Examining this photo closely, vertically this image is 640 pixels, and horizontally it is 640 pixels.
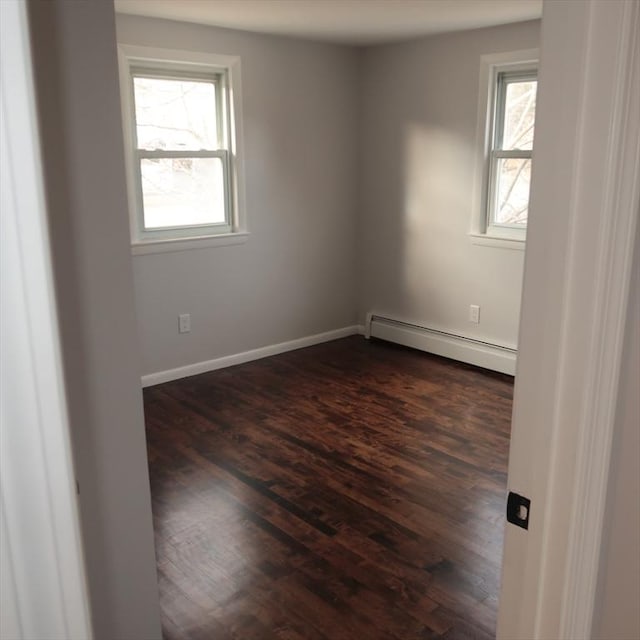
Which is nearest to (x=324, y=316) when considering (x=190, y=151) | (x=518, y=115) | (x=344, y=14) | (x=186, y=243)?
(x=186, y=243)

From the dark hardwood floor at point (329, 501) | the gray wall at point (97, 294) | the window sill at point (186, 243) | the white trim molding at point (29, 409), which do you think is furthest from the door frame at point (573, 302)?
the window sill at point (186, 243)

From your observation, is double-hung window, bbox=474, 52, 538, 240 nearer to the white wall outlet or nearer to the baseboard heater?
the baseboard heater

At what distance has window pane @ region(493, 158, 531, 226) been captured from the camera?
4.51 metres

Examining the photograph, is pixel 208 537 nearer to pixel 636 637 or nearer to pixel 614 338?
pixel 636 637

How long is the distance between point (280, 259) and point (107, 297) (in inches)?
135

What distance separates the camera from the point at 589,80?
91 centimetres

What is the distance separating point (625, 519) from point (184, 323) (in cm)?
380

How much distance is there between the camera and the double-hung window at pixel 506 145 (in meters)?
4.39

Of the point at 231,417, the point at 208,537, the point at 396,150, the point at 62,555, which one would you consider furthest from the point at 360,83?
the point at 62,555

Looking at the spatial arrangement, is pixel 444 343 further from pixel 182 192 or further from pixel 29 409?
pixel 29 409

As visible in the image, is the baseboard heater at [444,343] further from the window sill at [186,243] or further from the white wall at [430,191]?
the window sill at [186,243]

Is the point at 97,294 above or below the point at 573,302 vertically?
below

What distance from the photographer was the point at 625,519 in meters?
1.08

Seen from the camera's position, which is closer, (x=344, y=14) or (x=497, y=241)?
(x=344, y=14)
